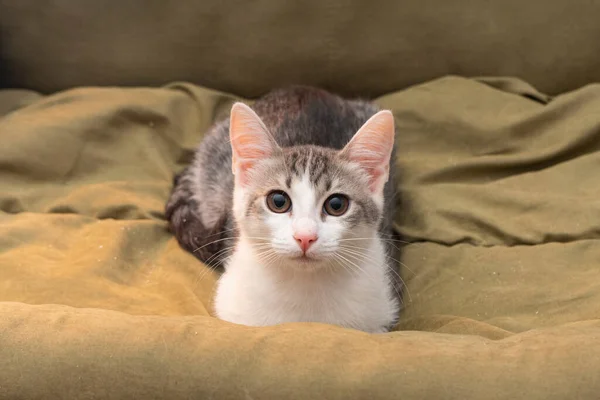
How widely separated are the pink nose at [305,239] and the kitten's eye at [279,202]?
0.11 metres

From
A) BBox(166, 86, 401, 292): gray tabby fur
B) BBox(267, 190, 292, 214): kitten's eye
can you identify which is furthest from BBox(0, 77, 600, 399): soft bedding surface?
BBox(267, 190, 292, 214): kitten's eye

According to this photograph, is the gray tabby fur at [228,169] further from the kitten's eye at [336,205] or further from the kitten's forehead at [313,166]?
the kitten's eye at [336,205]

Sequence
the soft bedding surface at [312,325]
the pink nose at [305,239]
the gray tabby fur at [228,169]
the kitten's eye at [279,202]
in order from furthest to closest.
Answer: the gray tabby fur at [228,169] → the kitten's eye at [279,202] → the pink nose at [305,239] → the soft bedding surface at [312,325]

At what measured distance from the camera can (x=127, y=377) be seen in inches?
43.7

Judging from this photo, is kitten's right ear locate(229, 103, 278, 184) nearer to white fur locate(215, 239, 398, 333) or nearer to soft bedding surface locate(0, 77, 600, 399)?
white fur locate(215, 239, 398, 333)

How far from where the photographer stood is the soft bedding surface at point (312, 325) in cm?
109

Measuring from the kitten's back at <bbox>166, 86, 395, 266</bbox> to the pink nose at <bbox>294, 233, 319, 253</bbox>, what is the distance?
442mm

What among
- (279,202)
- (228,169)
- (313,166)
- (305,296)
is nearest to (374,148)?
(313,166)

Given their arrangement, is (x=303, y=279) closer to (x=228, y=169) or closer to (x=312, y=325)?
(x=312, y=325)

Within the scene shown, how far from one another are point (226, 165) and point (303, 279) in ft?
2.00

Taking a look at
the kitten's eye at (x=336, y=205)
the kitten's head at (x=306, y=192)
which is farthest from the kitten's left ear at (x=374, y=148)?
the kitten's eye at (x=336, y=205)

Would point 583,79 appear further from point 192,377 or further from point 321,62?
point 192,377

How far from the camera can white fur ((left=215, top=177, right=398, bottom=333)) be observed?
1343 mm

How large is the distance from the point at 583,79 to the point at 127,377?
80.6 inches
